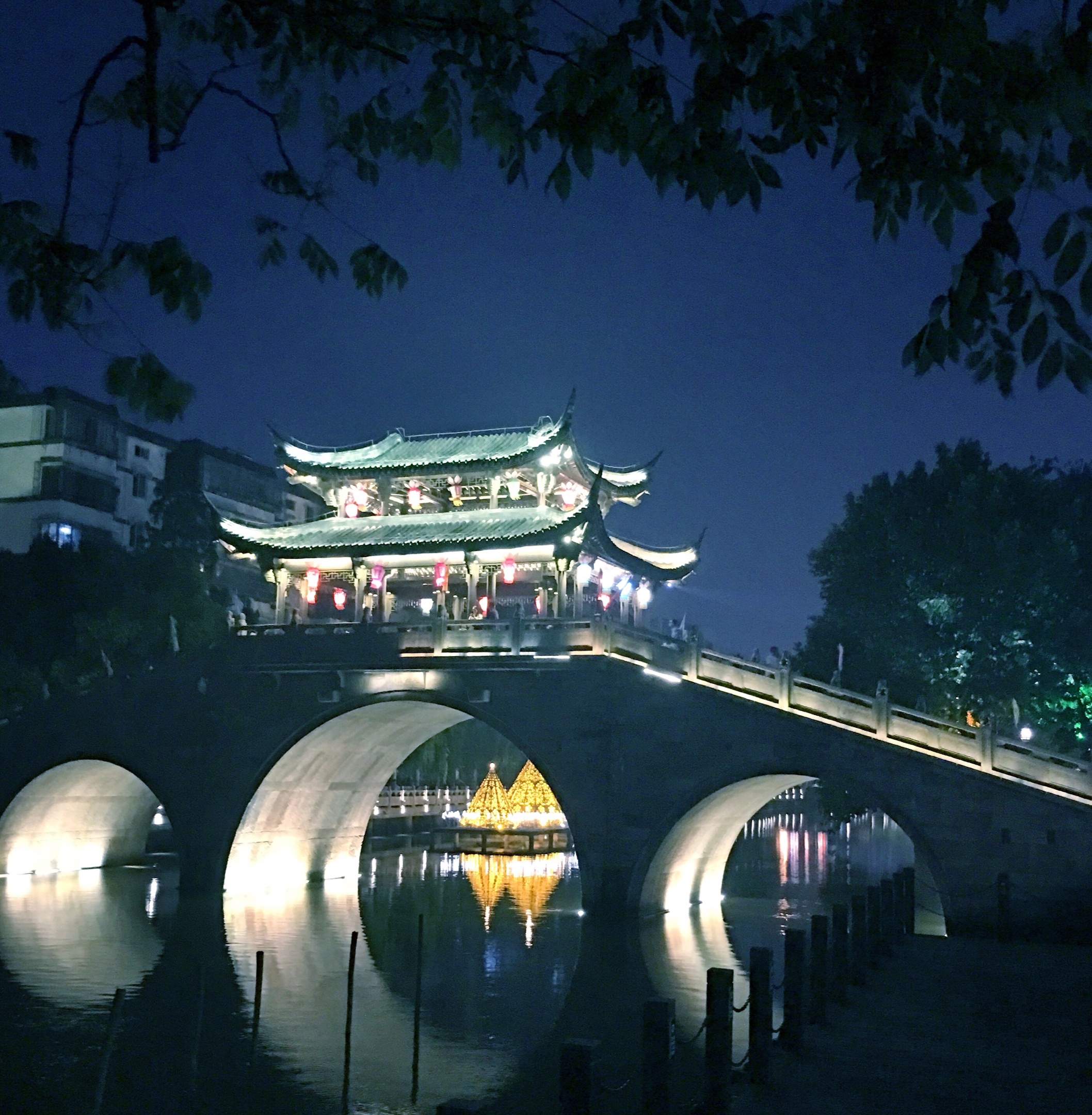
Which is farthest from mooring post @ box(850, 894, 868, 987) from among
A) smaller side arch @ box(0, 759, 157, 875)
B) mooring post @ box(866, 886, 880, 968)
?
smaller side arch @ box(0, 759, 157, 875)

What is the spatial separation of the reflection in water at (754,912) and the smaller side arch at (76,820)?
1310 cm

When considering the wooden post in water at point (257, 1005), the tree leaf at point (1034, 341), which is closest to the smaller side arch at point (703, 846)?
the wooden post in water at point (257, 1005)

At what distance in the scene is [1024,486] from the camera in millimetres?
→ 33312

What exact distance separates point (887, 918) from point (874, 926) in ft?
4.35

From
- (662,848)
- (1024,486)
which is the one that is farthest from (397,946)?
(1024,486)

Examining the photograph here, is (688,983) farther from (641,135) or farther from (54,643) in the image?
(54,643)

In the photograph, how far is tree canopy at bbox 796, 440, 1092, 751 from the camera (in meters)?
31.1

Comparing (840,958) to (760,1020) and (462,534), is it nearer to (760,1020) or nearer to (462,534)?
(760,1020)

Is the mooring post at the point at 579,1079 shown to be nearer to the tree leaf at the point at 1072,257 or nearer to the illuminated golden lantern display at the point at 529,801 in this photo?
the tree leaf at the point at 1072,257

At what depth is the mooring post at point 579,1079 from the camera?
8625 mm

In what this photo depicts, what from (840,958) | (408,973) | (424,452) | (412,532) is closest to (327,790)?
(412,532)

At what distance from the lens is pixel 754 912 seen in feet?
86.9

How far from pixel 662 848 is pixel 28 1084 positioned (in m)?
12.9

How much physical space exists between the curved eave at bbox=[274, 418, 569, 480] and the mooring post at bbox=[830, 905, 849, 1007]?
44.4 feet
